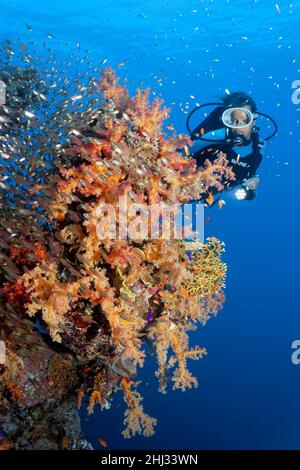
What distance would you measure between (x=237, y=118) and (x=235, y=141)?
52cm

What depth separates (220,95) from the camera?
27.8 feet

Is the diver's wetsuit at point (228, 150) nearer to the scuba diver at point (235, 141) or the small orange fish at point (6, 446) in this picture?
the scuba diver at point (235, 141)

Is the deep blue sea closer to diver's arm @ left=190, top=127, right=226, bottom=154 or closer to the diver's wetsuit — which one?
the diver's wetsuit

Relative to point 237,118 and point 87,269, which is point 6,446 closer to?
point 87,269

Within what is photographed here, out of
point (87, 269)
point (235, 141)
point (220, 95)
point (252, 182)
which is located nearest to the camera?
point (87, 269)

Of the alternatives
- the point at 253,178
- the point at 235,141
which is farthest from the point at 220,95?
the point at 253,178

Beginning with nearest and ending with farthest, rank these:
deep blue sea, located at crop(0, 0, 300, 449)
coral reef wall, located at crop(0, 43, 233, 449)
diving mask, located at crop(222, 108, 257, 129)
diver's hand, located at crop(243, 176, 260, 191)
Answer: coral reef wall, located at crop(0, 43, 233, 449) < diving mask, located at crop(222, 108, 257, 129) < diver's hand, located at crop(243, 176, 260, 191) < deep blue sea, located at crop(0, 0, 300, 449)

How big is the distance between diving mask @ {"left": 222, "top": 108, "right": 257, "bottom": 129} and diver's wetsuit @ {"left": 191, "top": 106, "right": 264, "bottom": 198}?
217mm

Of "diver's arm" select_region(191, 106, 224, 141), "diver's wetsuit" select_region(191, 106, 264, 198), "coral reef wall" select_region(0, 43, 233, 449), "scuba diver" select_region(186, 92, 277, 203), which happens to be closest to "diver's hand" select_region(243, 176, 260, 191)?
"scuba diver" select_region(186, 92, 277, 203)

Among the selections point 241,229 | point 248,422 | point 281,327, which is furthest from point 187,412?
point 241,229

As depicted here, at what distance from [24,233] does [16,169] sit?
1235mm

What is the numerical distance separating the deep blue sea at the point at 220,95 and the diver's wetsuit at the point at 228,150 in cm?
1012

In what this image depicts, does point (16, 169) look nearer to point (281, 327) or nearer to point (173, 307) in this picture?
point (173, 307)

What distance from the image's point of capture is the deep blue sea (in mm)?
25297
